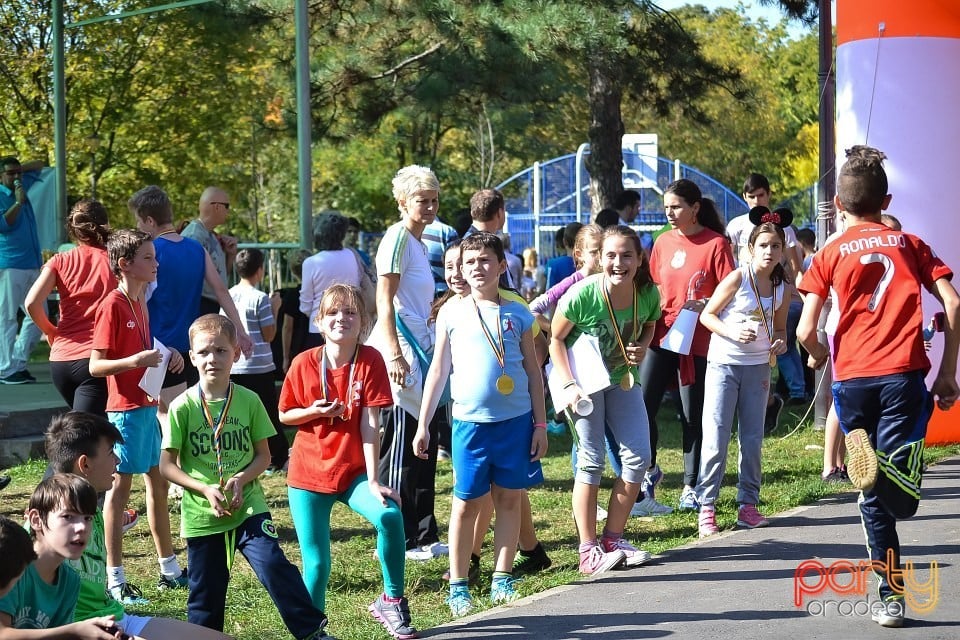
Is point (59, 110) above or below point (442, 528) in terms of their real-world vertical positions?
above

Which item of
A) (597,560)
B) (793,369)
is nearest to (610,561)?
(597,560)

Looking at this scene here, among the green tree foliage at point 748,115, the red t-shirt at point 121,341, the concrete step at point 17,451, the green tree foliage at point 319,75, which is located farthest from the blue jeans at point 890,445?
the green tree foliage at point 748,115

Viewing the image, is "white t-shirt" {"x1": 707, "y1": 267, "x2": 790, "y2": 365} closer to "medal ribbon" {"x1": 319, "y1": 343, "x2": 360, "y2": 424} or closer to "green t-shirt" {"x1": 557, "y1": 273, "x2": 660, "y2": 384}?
"green t-shirt" {"x1": 557, "y1": 273, "x2": 660, "y2": 384}

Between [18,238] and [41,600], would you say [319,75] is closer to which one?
[18,238]

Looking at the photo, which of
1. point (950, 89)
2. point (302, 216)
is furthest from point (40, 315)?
point (950, 89)

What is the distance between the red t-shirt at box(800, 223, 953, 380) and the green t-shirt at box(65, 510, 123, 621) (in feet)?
10.3

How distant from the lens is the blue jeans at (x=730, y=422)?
7199mm

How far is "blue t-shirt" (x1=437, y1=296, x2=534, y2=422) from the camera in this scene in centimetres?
566

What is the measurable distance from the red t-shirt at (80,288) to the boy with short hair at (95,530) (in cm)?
208

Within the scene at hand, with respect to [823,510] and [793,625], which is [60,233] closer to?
[823,510]

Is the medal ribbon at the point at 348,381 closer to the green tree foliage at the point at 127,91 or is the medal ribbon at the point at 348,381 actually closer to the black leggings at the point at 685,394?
the black leggings at the point at 685,394

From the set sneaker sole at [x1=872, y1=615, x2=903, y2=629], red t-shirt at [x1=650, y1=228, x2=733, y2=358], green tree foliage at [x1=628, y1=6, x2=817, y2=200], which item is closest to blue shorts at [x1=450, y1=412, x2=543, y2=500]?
sneaker sole at [x1=872, y1=615, x2=903, y2=629]

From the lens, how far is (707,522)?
23.4 feet

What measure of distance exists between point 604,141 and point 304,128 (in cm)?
803
